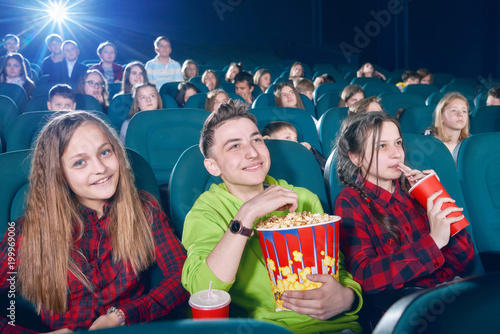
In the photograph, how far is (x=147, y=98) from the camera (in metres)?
3.81

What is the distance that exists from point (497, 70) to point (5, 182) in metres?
9.66

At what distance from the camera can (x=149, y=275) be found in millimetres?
1505

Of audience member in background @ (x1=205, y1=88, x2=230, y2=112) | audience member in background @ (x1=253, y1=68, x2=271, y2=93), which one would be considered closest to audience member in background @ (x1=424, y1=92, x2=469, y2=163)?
audience member in background @ (x1=205, y1=88, x2=230, y2=112)

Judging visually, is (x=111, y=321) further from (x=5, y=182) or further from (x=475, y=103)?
(x=475, y=103)

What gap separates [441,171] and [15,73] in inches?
201

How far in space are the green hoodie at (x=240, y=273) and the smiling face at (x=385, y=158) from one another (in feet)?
1.05

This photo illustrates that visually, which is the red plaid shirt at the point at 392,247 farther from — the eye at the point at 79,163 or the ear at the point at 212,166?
the eye at the point at 79,163

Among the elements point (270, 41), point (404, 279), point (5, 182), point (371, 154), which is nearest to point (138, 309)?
point (5, 182)

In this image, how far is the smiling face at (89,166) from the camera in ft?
4.49

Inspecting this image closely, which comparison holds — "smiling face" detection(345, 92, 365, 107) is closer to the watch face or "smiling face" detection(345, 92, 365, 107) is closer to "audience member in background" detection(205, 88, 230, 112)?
"audience member in background" detection(205, 88, 230, 112)

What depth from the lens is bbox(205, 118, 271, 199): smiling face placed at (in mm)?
1455

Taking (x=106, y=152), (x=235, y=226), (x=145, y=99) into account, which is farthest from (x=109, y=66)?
(x=235, y=226)

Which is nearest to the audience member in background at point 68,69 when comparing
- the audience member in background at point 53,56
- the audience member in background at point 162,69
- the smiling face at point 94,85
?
the audience member in background at point 53,56

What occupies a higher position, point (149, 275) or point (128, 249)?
point (128, 249)
